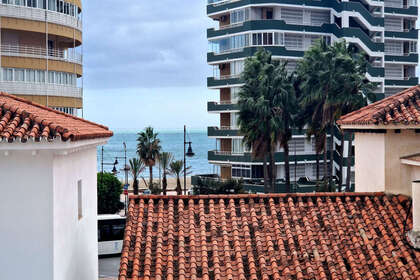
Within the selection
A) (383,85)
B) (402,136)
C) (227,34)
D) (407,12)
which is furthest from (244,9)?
(402,136)

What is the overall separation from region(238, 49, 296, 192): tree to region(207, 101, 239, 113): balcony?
1730 cm

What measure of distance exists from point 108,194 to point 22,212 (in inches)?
1880

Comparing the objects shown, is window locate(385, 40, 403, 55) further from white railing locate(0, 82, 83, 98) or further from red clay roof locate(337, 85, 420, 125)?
red clay roof locate(337, 85, 420, 125)

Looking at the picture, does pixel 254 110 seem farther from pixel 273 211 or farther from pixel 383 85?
pixel 273 211

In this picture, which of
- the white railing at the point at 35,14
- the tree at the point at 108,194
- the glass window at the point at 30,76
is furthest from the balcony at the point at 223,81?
the glass window at the point at 30,76

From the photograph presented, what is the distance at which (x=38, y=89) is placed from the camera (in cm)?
4769

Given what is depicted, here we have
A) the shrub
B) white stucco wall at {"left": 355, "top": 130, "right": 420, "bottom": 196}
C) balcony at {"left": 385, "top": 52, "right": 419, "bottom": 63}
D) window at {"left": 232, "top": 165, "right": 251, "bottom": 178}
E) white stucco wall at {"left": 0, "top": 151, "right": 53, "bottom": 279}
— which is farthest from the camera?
balcony at {"left": 385, "top": 52, "right": 419, "bottom": 63}

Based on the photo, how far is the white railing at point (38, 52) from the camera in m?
46.4

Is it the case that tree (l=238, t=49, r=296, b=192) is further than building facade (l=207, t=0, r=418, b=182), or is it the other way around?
building facade (l=207, t=0, r=418, b=182)

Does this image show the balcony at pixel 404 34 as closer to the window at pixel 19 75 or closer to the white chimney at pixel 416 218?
the window at pixel 19 75

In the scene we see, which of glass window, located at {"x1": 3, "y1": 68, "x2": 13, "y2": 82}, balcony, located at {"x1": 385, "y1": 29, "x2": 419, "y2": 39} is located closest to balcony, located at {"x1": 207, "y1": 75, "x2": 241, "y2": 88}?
balcony, located at {"x1": 385, "y1": 29, "x2": 419, "y2": 39}

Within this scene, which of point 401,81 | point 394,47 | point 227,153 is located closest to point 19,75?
point 227,153

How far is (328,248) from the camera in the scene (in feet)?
45.0

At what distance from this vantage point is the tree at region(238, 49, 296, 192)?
51.6 meters
